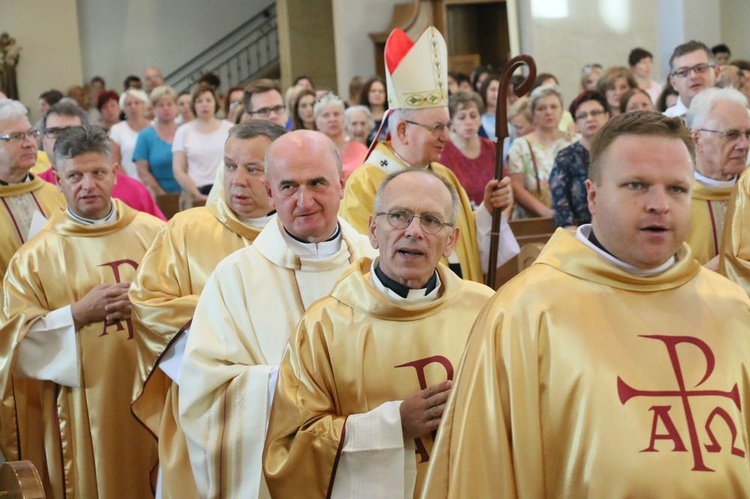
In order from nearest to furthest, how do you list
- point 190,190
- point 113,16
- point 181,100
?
point 190,190 < point 181,100 < point 113,16

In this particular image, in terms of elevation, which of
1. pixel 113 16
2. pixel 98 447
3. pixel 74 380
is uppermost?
pixel 113 16

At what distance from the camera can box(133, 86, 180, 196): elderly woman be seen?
9125 mm

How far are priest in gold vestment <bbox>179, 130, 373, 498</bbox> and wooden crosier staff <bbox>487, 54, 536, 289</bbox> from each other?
103 cm

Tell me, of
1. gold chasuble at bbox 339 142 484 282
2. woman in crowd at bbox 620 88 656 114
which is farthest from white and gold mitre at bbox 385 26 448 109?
woman in crowd at bbox 620 88 656 114

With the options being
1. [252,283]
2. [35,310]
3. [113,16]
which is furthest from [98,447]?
[113,16]

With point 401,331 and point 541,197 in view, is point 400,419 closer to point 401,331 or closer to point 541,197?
point 401,331

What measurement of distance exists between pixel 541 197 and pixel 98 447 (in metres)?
3.62

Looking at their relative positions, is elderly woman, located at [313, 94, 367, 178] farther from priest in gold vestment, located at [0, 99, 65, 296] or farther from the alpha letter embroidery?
the alpha letter embroidery

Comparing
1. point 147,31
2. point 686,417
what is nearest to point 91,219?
point 686,417

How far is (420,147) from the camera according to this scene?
528 centimetres

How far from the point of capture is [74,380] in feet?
15.9

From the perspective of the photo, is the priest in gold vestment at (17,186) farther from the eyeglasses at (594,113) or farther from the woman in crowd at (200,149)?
the eyeglasses at (594,113)

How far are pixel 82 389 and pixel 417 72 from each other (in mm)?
2146

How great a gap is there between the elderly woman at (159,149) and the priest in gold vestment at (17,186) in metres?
3.34
